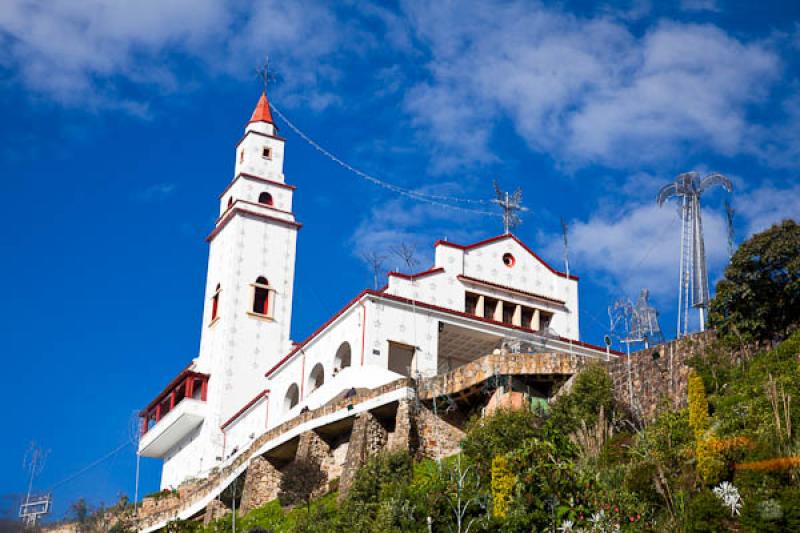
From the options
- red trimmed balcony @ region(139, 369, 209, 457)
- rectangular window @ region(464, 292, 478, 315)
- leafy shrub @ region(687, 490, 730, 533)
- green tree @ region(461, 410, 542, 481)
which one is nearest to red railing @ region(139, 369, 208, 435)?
red trimmed balcony @ region(139, 369, 209, 457)

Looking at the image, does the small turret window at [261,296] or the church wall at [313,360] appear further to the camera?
the small turret window at [261,296]

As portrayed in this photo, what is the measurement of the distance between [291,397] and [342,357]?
5913 millimetres

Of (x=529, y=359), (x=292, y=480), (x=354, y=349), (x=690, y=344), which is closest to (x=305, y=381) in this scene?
(x=354, y=349)

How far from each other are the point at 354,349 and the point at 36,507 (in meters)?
32.6

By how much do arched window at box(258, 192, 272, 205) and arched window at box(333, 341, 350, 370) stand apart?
59.5 feet

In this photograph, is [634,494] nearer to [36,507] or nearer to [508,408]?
[508,408]

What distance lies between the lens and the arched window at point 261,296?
62812 mm

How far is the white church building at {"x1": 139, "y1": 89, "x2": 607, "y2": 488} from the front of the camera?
4759 centimetres

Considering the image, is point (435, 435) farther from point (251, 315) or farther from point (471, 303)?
point (251, 315)

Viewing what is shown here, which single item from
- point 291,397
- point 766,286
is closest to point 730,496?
point 766,286

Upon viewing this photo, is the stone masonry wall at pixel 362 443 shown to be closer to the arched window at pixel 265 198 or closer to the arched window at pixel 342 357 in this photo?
the arched window at pixel 342 357

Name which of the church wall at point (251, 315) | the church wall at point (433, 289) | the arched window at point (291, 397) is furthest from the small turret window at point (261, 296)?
the church wall at point (433, 289)

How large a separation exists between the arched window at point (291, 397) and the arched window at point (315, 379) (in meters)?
2.28

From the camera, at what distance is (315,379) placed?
2032 inches
